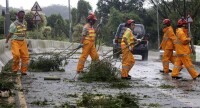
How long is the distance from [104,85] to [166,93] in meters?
1.87

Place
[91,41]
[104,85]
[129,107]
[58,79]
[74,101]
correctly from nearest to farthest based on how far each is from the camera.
Result: [129,107], [74,101], [104,85], [58,79], [91,41]

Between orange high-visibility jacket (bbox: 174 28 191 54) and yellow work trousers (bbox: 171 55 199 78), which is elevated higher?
orange high-visibility jacket (bbox: 174 28 191 54)

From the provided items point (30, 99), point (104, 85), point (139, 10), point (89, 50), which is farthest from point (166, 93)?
point (139, 10)

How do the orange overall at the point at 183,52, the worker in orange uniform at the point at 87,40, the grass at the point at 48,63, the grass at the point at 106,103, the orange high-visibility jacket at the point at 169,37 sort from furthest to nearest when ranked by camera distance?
the grass at the point at 48,63
the orange high-visibility jacket at the point at 169,37
the worker in orange uniform at the point at 87,40
the orange overall at the point at 183,52
the grass at the point at 106,103

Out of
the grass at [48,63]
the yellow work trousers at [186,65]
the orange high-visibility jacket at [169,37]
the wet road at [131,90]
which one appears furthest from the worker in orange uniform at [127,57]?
the grass at [48,63]

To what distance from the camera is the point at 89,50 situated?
14.5m

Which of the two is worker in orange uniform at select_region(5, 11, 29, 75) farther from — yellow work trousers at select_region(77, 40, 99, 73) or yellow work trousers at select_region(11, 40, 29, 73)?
yellow work trousers at select_region(77, 40, 99, 73)

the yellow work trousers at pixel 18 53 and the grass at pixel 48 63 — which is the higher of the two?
the yellow work trousers at pixel 18 53

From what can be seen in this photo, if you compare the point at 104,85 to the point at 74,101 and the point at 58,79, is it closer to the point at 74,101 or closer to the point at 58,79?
the point at 58,79

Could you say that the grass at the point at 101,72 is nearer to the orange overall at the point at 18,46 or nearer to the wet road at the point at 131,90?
the wet road at the point at 131,90

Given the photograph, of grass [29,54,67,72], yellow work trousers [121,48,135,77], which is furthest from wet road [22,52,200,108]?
grass [29,54,67,72]

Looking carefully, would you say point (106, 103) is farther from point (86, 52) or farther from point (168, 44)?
point (168, 44)

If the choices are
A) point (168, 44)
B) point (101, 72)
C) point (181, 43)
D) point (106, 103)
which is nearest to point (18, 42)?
point (101, 72)

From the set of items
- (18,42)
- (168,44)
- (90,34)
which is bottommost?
(168,44)
